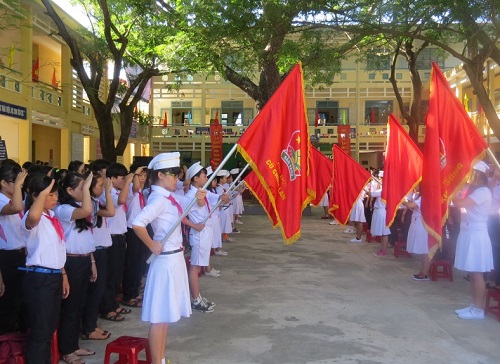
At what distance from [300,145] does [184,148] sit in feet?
79.9

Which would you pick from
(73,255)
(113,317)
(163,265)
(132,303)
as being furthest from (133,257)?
(163,265)

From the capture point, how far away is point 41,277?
3736 mm

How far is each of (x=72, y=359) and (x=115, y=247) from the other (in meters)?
1.50

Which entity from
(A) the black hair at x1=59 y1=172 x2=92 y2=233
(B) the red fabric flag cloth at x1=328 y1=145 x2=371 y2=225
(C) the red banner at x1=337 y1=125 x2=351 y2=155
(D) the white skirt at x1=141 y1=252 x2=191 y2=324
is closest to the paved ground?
(D) the white skirt at x1=141 y1=252 x2=191 y2=324

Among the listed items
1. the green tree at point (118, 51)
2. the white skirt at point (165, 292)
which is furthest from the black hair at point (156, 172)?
the green tree at point (118, 51)

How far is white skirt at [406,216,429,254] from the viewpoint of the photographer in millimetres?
8000

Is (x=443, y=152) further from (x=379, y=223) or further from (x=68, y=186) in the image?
(x=379, y=223)

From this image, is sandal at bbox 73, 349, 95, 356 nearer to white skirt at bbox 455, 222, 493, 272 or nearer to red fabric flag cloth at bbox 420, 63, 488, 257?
red fabric flag cloth at bbox 420, 63, 488, 257

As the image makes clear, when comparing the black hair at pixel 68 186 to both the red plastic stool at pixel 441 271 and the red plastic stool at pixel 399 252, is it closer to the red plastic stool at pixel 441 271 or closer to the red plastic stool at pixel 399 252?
the red plastic stool at pixel 441 271

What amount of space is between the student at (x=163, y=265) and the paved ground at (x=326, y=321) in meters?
0.73

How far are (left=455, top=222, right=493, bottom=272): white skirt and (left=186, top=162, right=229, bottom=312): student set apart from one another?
2877 millimetres

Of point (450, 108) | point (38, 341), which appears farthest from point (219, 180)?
point (38, 341)

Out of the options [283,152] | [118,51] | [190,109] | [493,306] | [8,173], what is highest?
[190,109]

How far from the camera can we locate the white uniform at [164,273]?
12.6ft
